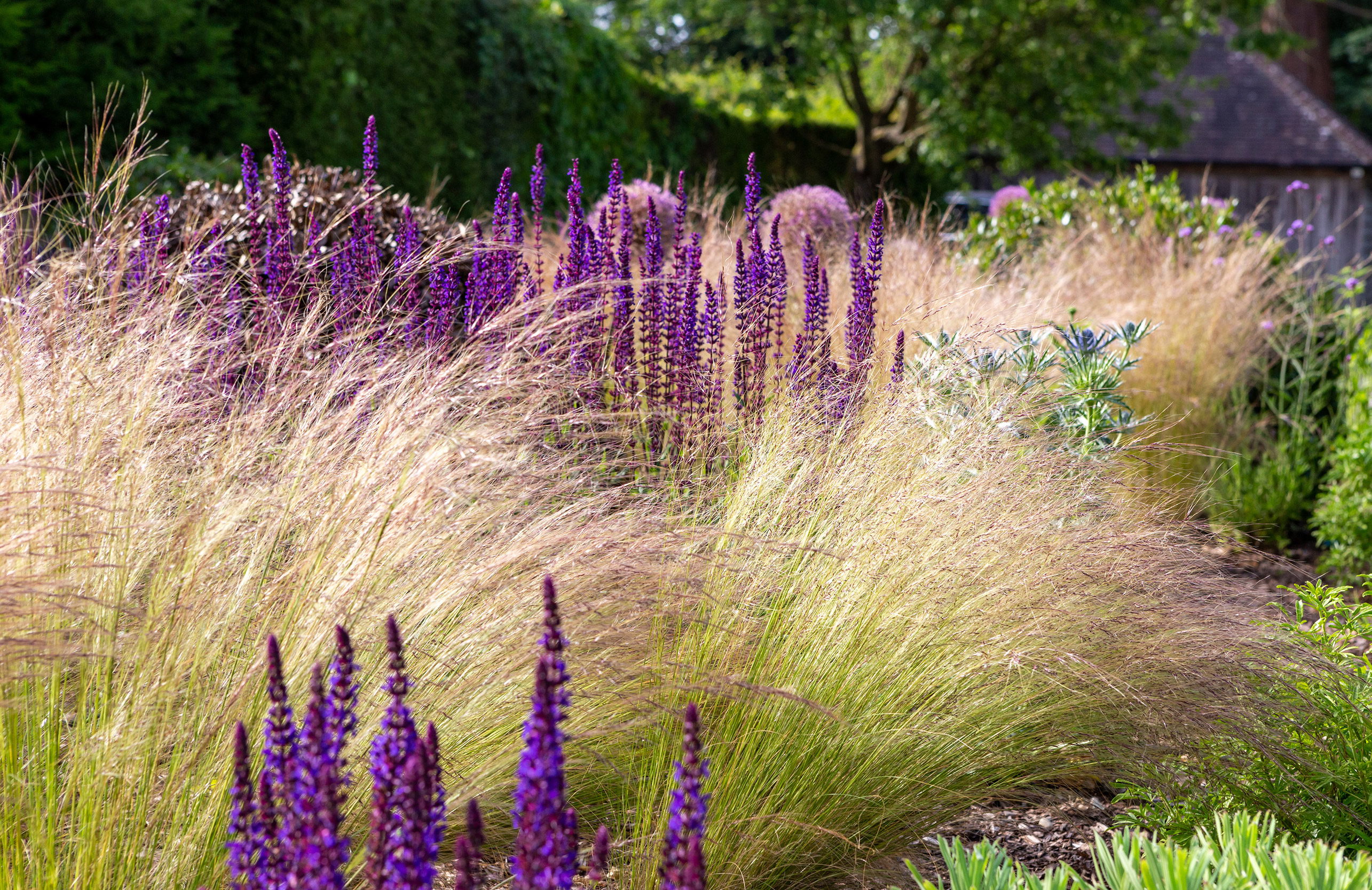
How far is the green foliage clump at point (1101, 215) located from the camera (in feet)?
23.7

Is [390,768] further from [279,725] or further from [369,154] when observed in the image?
[369,154]

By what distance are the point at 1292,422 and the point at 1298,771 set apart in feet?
12.7

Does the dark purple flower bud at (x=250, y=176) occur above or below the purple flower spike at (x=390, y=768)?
above

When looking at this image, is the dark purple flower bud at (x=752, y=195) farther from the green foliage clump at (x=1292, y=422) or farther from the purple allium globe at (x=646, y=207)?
the purple allium globe at (x=646, y=207)

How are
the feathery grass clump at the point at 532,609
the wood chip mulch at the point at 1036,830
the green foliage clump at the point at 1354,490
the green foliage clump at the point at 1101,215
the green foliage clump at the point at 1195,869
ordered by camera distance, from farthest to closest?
the green foliage clump at the point at 1101,215 < the green foliage clump at the point at 1354,490 < the wood chip mulch at the point at 1036,830 < the feathery grass clump at the point at 532,609 < the green foliage clump at the point at 1195,869

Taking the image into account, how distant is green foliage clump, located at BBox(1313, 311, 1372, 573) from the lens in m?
4.65

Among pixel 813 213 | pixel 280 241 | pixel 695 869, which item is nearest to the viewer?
pixel 695 869

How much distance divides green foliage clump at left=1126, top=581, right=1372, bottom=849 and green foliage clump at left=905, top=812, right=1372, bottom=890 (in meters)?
0.59

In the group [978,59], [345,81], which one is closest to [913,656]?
[345,81]

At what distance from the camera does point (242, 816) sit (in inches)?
52.0

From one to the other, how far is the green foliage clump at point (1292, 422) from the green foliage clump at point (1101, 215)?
768 mm

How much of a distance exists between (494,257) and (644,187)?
403 cm

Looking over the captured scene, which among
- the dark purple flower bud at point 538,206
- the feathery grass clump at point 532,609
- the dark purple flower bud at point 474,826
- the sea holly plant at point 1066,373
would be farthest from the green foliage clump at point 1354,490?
the dark purple flower bud at point 474,826

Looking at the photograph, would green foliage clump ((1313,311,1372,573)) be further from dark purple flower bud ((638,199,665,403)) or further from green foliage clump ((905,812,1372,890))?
green foliage clump ((905,812,1372,890))
